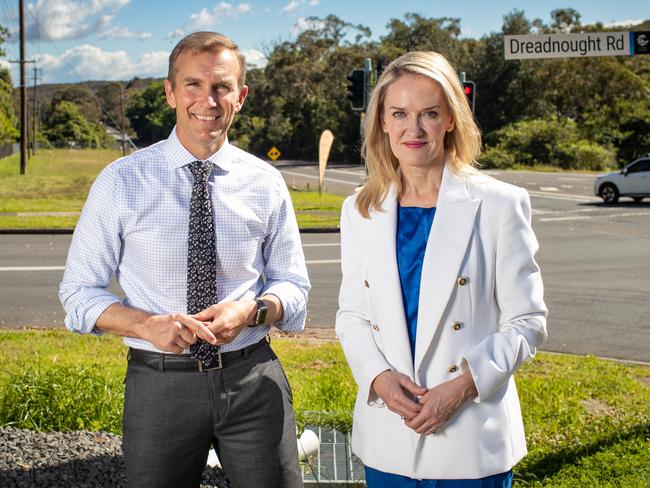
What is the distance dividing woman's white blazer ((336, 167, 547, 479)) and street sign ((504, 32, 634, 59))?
14.3 ft

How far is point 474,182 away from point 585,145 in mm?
54687

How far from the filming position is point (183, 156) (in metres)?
2.74

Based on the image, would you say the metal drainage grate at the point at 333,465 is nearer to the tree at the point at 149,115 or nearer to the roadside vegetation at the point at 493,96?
the roadside vegetation at the point at 493,96

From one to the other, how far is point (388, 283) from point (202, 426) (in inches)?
28.2

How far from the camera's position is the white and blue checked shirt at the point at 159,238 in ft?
8.68

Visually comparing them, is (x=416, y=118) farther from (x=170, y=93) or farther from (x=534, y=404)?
(x=534, y=404)

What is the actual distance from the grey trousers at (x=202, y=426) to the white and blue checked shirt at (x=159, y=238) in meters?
0.12

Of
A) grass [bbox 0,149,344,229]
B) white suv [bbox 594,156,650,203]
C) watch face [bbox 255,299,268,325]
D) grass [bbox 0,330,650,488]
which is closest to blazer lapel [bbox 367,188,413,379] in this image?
watch face [bbox 255,299,268,325]

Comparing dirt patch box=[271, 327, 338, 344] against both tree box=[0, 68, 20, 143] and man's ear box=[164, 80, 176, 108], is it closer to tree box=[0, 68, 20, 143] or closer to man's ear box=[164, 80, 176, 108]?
man's ear box=[164, 80, 176, 108]

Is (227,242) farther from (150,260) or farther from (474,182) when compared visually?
(474,182)

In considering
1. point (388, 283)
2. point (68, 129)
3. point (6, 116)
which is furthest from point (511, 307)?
point (68, 129)

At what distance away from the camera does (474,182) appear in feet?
8.37

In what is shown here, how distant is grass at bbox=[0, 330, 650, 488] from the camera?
4.84m

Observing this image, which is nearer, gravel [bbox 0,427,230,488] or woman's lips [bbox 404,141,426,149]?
woman's lips [bbox 404,141,426,149]
